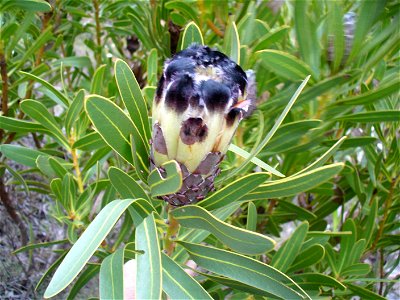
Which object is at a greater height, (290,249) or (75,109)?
(75,109)

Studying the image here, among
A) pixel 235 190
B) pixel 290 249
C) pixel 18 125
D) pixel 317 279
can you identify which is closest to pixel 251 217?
pixel 290 249

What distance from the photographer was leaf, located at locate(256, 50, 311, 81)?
1005 millimetres

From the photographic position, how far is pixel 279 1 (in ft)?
4.06

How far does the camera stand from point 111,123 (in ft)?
2.55

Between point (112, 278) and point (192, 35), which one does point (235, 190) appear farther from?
point (192, 35)

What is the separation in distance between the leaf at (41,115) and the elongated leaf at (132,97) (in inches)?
13.5

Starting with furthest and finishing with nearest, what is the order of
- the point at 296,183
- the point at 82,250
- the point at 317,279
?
the point at 317,279, the point at 296,183, the point at 82,250

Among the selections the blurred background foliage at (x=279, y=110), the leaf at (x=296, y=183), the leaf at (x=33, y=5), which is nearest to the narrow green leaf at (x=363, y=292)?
the blurred background foliage at (x=279, y=110)

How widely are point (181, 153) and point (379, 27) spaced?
0.64m

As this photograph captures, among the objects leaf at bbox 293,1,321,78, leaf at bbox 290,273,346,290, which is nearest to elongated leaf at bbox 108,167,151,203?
leaf at bbox 293,1,321,78

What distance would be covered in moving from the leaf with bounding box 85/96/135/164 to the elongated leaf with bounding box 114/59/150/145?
29mm

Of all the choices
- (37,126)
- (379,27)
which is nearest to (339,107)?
(379,27)

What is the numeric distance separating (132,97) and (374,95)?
0.50 m

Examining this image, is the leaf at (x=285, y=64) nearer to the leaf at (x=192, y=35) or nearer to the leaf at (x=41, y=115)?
the leaf at (x=192, y=35)
